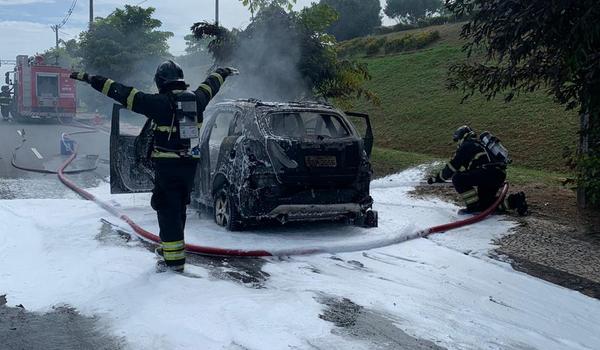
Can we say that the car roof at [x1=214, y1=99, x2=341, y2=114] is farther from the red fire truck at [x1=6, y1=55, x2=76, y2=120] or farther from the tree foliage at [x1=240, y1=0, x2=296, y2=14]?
the red fire truck at [x1=6, y1=55, x2=76, y2=120]

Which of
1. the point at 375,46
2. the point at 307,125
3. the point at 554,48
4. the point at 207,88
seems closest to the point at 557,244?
the point at 554,48

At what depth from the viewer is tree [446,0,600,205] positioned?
6.44m

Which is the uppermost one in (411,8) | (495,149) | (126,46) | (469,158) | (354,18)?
(411,8)

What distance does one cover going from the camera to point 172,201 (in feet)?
18.7

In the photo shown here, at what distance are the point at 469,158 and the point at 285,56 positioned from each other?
634 centimetres

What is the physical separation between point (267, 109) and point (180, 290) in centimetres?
297

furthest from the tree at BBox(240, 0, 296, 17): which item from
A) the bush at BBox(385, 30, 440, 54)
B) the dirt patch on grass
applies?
the bush at BBox(385, 30, 440, 54)

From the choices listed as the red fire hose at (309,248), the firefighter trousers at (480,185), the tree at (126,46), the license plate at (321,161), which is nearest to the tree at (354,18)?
the tree at (126,46)

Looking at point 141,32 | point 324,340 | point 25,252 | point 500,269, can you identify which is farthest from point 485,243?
point 141,32

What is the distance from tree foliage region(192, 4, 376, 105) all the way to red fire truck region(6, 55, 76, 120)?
59.0 feet

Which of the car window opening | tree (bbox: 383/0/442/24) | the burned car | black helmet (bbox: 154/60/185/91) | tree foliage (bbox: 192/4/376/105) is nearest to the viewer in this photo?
black helmet (bbox: 154/60/185/91)

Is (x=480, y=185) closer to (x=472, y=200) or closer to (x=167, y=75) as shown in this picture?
(x=472, y=200)

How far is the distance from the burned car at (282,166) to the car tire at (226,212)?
0.04 feet

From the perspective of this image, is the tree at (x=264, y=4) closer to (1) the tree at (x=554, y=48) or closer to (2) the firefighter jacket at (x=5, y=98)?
(1) the tree at (x=554, y=48)
